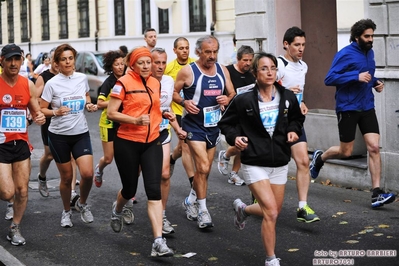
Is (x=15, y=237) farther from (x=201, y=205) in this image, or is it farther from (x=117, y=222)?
(x=201, y=205)

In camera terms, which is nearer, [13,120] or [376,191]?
[13,120]

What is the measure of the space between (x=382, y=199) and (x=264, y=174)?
288 centimetres

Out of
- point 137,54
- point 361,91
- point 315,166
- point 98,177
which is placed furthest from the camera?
point 98,177

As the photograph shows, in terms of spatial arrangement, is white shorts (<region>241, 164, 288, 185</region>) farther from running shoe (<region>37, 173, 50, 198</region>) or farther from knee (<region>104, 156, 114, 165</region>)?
running shoe (<region>37, 173, 50, 198</region>)

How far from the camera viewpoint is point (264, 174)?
731cm

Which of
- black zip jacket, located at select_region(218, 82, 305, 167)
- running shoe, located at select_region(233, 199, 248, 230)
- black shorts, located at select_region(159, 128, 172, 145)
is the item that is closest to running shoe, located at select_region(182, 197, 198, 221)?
black shorts, located at select_region(159, 128, 172, 145)

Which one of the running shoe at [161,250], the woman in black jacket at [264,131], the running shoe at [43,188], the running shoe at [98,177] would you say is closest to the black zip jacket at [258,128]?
the woman in black jacket at [264,131]

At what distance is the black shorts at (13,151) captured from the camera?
8.62 metres

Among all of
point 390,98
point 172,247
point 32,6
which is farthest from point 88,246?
point 32,6

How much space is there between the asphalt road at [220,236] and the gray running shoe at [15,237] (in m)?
0.05

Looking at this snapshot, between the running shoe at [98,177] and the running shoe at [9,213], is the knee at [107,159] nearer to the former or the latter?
the running shoe at [98,177]

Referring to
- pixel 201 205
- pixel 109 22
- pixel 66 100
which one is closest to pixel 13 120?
pixel 66 100

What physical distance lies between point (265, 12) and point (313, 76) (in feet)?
4.69

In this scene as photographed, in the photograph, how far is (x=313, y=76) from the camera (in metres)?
14.2
